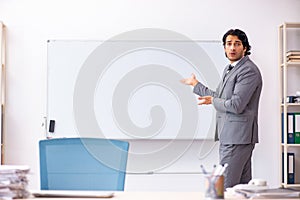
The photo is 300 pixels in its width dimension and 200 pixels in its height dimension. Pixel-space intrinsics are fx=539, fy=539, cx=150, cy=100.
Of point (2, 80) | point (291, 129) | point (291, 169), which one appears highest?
point (2, 80)

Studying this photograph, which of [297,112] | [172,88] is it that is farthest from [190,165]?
[297,112]

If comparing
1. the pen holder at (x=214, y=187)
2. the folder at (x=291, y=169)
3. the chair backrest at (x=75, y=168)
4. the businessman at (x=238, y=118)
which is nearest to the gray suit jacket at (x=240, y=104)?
the businessman at (x=238, y=118)

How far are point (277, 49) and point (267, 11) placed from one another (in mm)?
355

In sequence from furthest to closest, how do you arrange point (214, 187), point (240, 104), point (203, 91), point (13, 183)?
point (203, 91) → point (240, 104) → point (13, 183) → point (214, 187)

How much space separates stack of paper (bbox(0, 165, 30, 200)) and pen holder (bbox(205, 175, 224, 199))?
2.45ft

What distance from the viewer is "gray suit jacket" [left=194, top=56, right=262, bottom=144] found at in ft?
11.4

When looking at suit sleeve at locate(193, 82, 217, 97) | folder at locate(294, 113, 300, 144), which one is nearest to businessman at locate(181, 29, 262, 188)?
suit sleeve at locate(193, 82, 217, 97)

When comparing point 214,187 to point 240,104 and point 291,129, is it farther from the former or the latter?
point 291,129

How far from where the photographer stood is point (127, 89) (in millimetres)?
4707

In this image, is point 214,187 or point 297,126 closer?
point 214,187

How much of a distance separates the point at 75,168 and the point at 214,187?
33.6 inches

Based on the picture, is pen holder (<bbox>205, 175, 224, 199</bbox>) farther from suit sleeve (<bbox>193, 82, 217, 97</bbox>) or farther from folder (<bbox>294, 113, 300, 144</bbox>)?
folder (<bbox>294, 113, 300, 144</bbox>)

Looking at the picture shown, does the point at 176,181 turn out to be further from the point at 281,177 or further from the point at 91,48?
the point at 91,48

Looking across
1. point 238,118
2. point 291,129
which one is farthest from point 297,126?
point 238,118
